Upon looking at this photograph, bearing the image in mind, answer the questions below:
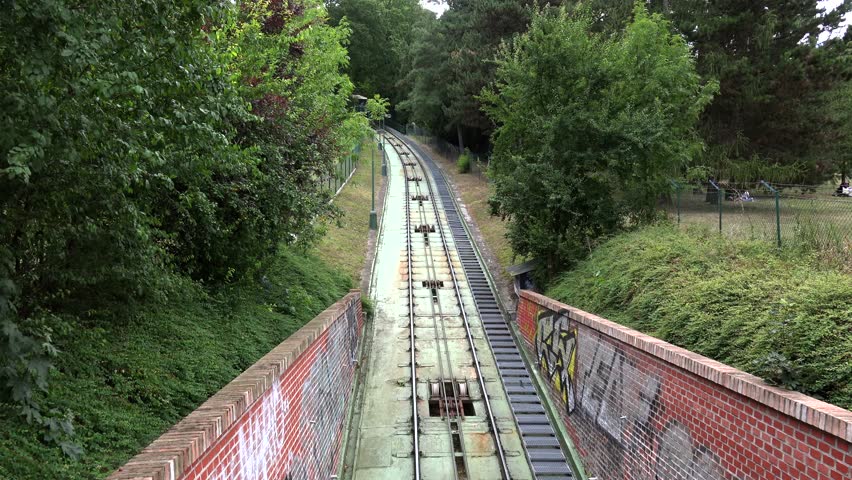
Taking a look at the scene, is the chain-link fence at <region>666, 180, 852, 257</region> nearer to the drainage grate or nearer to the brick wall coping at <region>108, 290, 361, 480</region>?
the drainage grate

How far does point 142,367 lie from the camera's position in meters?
6.19

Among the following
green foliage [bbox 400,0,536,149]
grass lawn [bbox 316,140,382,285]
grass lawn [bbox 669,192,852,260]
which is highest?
green foliage [bbox 400,0,536,149]

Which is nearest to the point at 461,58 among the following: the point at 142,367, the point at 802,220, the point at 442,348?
the point at 442,348

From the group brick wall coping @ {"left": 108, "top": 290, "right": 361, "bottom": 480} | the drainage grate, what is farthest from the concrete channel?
brick wall coping @ {"left": 108, "top": 290, "right": 361, "bottom": 480}

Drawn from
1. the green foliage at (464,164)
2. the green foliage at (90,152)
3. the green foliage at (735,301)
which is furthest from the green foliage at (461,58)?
the green foliage at (90,152)

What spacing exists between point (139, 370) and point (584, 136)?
12.6m

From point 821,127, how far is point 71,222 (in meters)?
26.4

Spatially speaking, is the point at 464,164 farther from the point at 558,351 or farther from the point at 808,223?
the point at 808,223

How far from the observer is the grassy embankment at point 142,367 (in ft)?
13.9

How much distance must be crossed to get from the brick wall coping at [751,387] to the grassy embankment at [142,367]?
5.40m

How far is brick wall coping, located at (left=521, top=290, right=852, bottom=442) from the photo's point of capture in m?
4.64

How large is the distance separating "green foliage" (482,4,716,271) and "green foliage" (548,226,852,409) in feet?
7.28

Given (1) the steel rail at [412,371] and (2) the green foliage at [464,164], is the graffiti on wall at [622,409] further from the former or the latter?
(2) the green foliage at [464,164]

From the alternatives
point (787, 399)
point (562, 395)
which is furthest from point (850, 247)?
point (562, 395)
